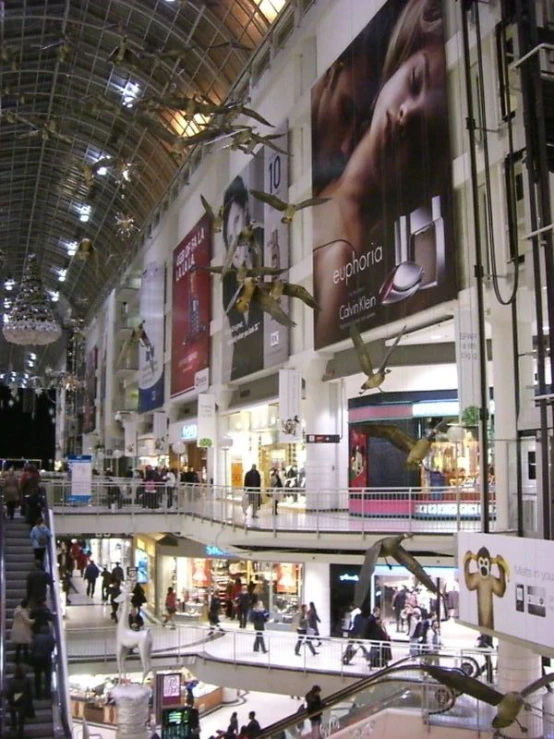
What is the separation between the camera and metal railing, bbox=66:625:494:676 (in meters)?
17.0

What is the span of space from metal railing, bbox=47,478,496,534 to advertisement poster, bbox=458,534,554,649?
4.23 meters

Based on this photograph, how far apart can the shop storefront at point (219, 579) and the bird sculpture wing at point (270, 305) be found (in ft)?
24.4

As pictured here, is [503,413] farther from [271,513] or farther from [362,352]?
[271,513]

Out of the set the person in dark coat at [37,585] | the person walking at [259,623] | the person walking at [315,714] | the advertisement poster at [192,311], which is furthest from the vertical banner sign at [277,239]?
the person in dark coat at [37,585]

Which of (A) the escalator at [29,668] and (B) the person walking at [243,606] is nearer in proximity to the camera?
(A) the escalator at [29,668]

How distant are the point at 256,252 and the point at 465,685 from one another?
16.8m

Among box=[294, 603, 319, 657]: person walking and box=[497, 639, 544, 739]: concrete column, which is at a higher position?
box=[497, 639, 544, 739]: concrete column

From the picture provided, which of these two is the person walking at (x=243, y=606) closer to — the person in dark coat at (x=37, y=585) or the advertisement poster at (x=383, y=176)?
the advertisement poster at (x=383, y=176)

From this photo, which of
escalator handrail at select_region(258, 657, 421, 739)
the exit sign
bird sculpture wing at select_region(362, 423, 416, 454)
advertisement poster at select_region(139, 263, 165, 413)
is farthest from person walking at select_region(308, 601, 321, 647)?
advertisement poster at select_region(139, 263, 165, 413)

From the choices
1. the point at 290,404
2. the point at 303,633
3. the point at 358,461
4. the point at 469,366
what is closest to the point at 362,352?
the point at 469,366

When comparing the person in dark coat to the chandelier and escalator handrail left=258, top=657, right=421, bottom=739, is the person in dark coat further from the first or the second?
the chandelier

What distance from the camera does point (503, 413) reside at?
52.0ft

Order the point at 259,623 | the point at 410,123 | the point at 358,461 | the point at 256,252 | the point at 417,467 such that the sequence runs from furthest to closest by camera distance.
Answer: the point at 256,252 → the point at 358,461 → the point at 259,623 → the point at 410,123 → the point at 417,467

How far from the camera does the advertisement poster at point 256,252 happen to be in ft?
85.6
